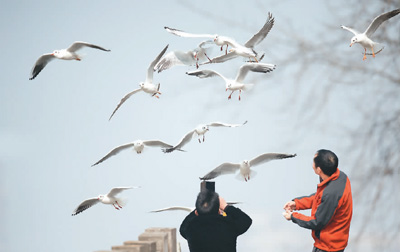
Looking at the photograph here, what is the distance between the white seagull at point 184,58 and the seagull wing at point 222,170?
4.50 feet

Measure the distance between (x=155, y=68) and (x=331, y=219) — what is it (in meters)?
2.90

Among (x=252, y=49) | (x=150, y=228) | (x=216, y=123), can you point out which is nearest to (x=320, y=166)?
(x=216, y=123)

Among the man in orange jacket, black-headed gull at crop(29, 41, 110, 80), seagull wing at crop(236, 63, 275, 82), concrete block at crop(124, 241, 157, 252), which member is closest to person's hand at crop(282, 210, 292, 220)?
the man in orange jacket

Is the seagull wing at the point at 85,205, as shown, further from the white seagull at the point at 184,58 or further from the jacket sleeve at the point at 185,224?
the jacket sleeve at the point at 185,224

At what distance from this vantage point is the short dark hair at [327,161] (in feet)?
14.1

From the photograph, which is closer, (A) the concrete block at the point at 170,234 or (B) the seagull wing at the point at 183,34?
(B) the seagull wing at the point at 183,34

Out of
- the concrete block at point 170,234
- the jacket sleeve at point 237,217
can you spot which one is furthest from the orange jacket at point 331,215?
the concrete block at point 170,234

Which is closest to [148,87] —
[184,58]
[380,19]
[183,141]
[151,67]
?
[151,67]

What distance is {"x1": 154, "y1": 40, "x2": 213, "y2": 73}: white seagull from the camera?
6465 mm

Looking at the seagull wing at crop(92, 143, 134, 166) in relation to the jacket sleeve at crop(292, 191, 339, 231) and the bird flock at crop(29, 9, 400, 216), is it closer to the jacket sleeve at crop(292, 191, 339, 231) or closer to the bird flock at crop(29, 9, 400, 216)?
A: the bird flock at crop(29, 9, 400, 216)

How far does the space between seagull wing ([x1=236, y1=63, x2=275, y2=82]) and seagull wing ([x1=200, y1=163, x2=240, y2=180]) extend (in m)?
0.98

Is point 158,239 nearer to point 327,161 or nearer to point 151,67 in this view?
point 151,67

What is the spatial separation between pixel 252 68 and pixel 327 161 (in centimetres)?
196

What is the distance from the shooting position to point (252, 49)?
20.4 feet
